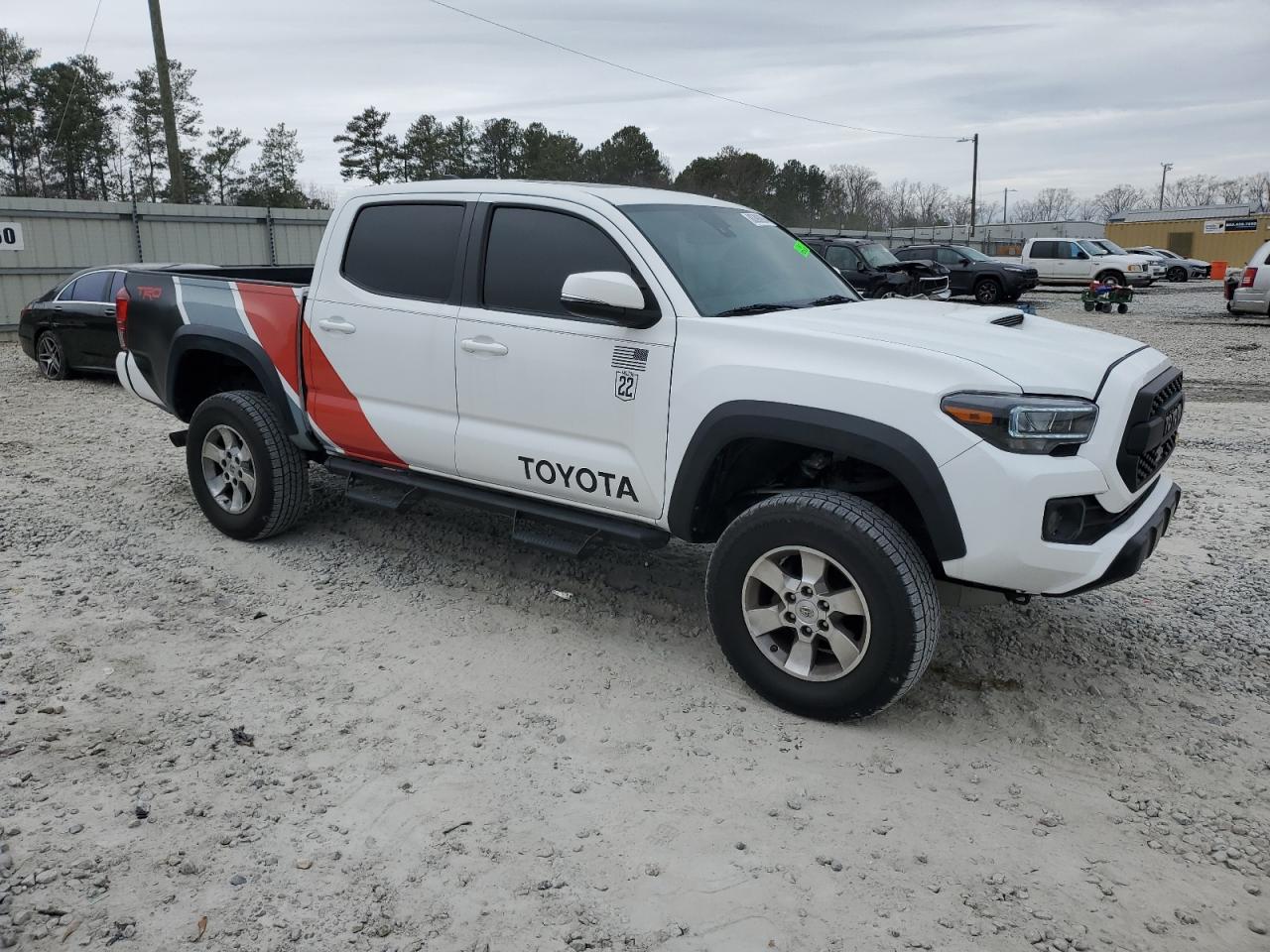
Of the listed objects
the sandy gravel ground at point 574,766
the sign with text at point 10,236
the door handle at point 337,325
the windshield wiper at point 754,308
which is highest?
the sign with text at point 10,236

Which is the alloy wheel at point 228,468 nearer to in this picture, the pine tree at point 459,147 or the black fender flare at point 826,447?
the black fender flare at point 826,447

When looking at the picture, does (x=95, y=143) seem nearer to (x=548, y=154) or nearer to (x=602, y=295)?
(x=548, y=154)

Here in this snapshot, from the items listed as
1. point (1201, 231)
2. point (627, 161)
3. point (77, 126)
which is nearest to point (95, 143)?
point (77, 126)

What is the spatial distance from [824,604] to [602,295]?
146 centimetres

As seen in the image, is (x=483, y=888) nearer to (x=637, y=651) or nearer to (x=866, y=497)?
(x=637, y=651)

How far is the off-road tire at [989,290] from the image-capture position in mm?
25672

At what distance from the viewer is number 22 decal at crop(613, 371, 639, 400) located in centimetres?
403

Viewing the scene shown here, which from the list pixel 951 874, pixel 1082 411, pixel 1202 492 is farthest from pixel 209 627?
pixel 1202 492

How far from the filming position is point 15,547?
5715mm

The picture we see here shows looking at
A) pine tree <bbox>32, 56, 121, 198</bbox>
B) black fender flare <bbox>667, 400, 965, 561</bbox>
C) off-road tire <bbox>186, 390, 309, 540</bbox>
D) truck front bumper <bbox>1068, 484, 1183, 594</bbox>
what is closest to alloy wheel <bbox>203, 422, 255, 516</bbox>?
off-road tire <bbox>186, 390, 309, 540</bbox>

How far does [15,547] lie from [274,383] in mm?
1899

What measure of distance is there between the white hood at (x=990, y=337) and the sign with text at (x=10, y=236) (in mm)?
17265

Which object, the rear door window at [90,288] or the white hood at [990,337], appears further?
the rear door window at [90,288]

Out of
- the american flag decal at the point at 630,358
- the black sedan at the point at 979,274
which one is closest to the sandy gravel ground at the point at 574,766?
the american flag decal at the point at 630,358
